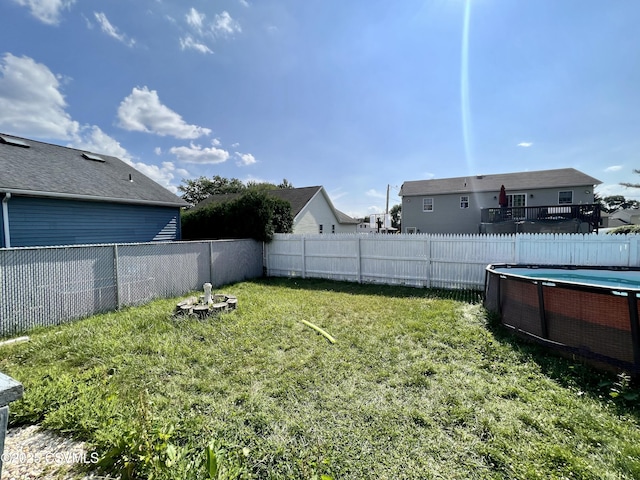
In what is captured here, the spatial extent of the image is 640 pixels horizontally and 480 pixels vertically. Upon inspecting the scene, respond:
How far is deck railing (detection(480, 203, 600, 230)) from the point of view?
13.0 m

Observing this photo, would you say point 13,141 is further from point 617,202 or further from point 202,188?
point 617,202

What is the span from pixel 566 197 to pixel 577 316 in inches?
766

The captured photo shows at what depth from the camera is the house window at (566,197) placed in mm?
17766

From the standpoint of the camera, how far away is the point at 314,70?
402 inches

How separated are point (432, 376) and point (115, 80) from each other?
1325 centimetres

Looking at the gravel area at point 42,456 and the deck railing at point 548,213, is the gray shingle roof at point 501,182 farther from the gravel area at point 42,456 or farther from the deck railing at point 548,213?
the gravel area at point 42,456

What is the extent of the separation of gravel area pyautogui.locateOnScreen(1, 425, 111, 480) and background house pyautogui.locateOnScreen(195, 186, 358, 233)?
14.0 m

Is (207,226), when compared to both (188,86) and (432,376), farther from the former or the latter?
(432,376)

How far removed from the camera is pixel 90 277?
6250mm

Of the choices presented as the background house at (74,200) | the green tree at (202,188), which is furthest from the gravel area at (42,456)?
the green tree at (202,188)

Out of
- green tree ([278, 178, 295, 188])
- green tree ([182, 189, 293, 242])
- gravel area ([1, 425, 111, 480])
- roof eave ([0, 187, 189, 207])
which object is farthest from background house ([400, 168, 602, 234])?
green tree ([278, 178, 295, 188])

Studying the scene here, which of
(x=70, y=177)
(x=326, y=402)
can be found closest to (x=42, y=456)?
(x=326, y=402)

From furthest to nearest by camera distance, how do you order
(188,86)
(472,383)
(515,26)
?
(188,86), (515,26), (472,383)

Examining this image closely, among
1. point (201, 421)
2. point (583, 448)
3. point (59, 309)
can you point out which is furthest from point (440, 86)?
point (59, 309)
